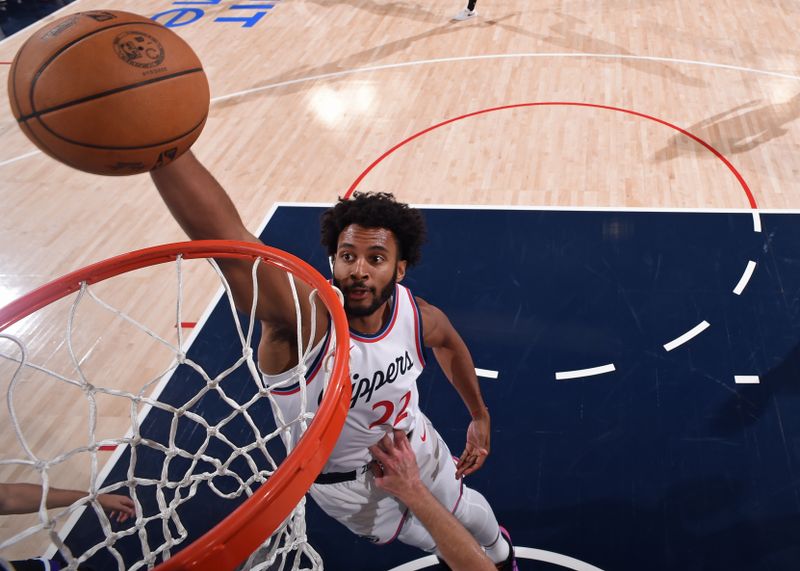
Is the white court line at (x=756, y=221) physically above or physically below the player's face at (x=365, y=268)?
below

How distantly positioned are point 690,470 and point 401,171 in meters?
3.57

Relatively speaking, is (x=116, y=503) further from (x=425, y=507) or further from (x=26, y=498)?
(x=425, y=507)

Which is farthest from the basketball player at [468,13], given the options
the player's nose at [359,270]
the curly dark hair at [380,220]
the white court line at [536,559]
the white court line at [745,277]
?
the white court line at [536,559]

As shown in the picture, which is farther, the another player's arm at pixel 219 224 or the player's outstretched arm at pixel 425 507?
the player's outstretched arm at pixel 425 507

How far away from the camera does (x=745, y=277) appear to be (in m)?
4.72

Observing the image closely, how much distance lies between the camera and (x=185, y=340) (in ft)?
15.6

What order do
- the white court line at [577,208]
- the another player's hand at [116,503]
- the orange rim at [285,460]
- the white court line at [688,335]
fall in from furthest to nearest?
the white court line at [577,208]
the white court line at [688,335]
the another player's hand at [116,503]
the orange rim at [285,460]

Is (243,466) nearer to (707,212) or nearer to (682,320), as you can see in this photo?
(682,320)

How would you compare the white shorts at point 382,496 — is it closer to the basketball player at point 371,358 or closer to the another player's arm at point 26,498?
the basketball player at point 371,358

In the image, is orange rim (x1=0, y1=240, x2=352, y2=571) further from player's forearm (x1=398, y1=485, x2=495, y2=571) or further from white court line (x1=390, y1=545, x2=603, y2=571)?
white court line (x1=390, y1=545, x2=603, y2=571)

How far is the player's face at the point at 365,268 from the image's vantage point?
8.66ft

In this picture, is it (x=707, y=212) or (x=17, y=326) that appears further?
(x=707, y=212)

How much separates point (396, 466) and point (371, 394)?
29 cm

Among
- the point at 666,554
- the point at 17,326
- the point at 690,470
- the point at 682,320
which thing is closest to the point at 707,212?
the point at 682,320
